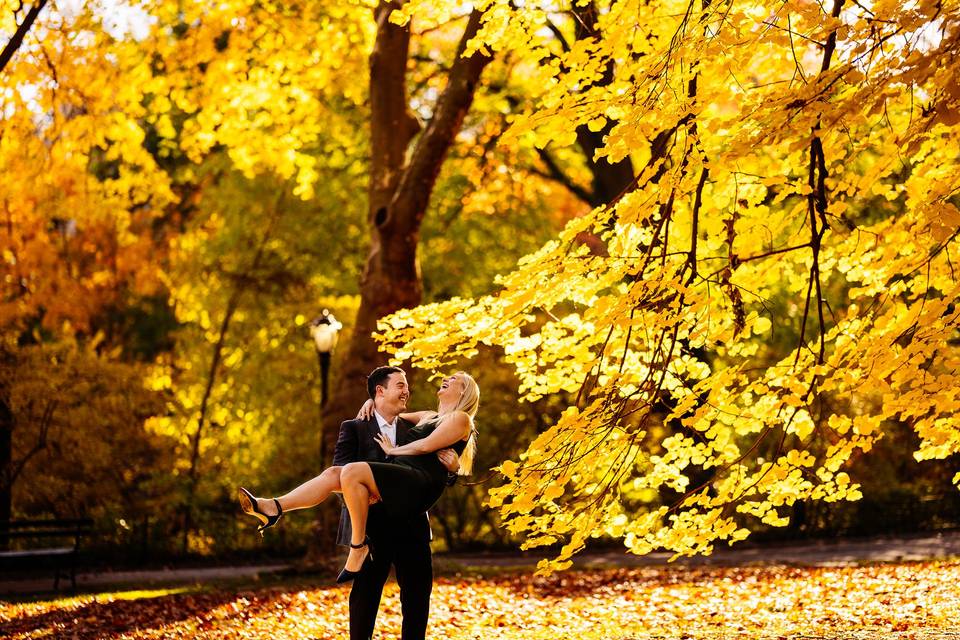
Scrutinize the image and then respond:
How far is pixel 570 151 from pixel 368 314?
10.3 m

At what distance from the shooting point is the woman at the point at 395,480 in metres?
5.74

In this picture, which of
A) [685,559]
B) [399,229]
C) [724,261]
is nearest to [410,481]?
[724,261]

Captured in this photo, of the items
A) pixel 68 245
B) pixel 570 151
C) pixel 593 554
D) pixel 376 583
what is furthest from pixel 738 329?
pixel 68 245

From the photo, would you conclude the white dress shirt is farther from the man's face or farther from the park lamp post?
the park lamp post

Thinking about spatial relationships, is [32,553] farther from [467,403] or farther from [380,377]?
[467,403]

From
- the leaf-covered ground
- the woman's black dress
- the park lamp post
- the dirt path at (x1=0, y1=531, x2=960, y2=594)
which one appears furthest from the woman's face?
the park lamp post

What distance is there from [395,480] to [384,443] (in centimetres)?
35

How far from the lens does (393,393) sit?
6188mm

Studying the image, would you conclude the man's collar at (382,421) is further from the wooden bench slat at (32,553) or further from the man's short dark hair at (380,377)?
the wooden bench slat at (32,553)

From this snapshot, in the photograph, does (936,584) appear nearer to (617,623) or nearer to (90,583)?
(617,623)

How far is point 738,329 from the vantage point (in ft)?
20.4

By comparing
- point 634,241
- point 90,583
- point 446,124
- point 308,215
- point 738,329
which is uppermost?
point 308,215

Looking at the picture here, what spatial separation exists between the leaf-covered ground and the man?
273 cm

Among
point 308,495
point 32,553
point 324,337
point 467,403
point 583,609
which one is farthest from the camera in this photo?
point 324,337
